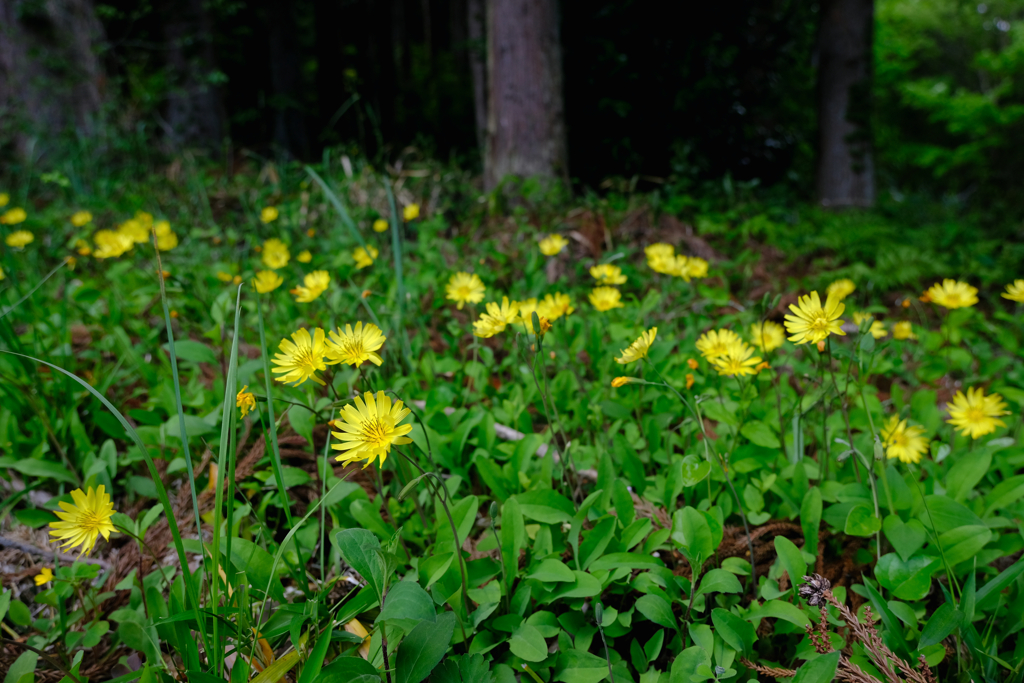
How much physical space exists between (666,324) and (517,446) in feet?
3.19

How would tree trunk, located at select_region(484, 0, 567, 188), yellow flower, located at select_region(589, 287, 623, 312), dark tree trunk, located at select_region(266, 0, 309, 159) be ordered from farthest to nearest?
dark tree trunk, located at select_region(266, 0, 309, 159), tree trunk, located at select_region(484, 0, 567, 188), yellow flower, located at select_region(589, 287, 623, 312)

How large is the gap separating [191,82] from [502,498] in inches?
308

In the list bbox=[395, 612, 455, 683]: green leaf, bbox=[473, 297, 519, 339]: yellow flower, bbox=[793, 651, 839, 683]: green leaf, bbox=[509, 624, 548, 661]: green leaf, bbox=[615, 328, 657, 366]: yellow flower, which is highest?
bbox=[473, 297, 519, 339]: yellow flower

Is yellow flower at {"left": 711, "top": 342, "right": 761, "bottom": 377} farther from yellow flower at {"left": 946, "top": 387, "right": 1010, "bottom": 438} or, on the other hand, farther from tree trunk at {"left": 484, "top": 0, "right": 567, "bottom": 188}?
tree trunk at {"left": 484, "top": 0, "right": 567, "bottom": 188}

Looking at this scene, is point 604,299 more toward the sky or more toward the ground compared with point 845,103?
more toward the ground

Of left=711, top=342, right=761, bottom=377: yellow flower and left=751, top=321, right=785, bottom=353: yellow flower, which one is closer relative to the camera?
left=711, top=342, right=761, bottom=377: yellow flower

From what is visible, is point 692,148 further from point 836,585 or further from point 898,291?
point 836,585

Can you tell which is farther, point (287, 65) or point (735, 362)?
point (287, 65)

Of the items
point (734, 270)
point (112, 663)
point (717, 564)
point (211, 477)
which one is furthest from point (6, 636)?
point (734, 270)

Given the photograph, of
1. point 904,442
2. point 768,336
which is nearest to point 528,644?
point 904,442

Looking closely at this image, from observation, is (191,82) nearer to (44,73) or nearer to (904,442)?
(44,73)

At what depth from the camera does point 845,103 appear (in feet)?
20.0

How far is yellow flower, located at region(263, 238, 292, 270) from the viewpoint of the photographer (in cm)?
233

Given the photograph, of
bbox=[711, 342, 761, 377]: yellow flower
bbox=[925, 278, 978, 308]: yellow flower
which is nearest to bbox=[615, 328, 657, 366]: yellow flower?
bbox=[711, 342, 761, 377]: yellow flower
